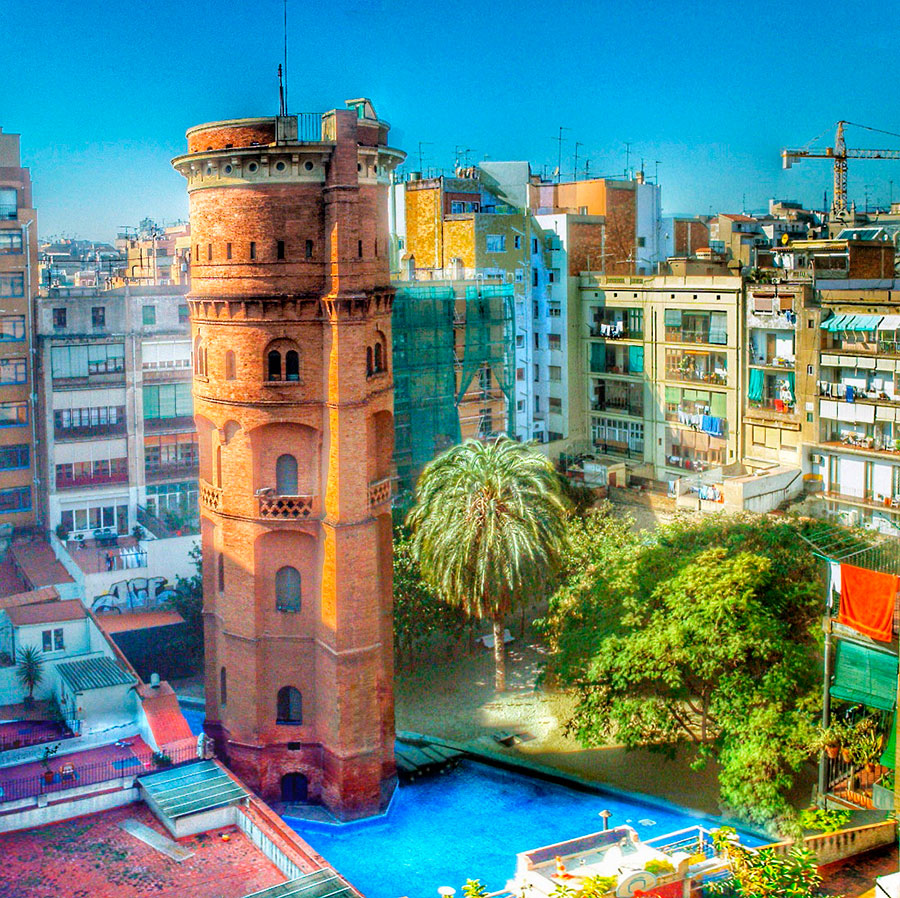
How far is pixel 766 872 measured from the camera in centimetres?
2111

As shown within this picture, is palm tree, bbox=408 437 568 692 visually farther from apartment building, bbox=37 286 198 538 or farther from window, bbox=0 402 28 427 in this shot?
window, bbox=0 402 28 427

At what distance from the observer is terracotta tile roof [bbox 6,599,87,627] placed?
4066 centimetres

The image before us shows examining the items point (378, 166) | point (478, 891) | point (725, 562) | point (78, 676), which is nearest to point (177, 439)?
point (78, 676)

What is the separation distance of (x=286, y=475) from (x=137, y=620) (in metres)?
20.2

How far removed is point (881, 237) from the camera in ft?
234

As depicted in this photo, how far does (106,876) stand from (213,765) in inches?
200

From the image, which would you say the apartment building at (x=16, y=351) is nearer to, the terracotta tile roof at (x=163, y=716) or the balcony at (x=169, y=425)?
the balcony at (x=169, y=425)

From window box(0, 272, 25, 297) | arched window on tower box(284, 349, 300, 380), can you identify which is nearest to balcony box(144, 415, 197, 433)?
window box(0, 272, 25, 297)

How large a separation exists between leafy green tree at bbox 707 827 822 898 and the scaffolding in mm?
32335

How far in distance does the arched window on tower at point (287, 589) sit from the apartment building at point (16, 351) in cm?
2886

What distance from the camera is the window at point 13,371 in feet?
191

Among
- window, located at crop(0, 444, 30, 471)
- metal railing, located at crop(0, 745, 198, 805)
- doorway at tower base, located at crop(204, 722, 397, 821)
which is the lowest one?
doorway at tower base, located at crop(204, 722, 397, 821)

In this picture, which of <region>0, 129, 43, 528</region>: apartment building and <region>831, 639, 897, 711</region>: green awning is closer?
<region>831, 639, 897, 711</region>: green awning

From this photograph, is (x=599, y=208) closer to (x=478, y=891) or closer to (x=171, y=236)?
(x=171, y=236)
